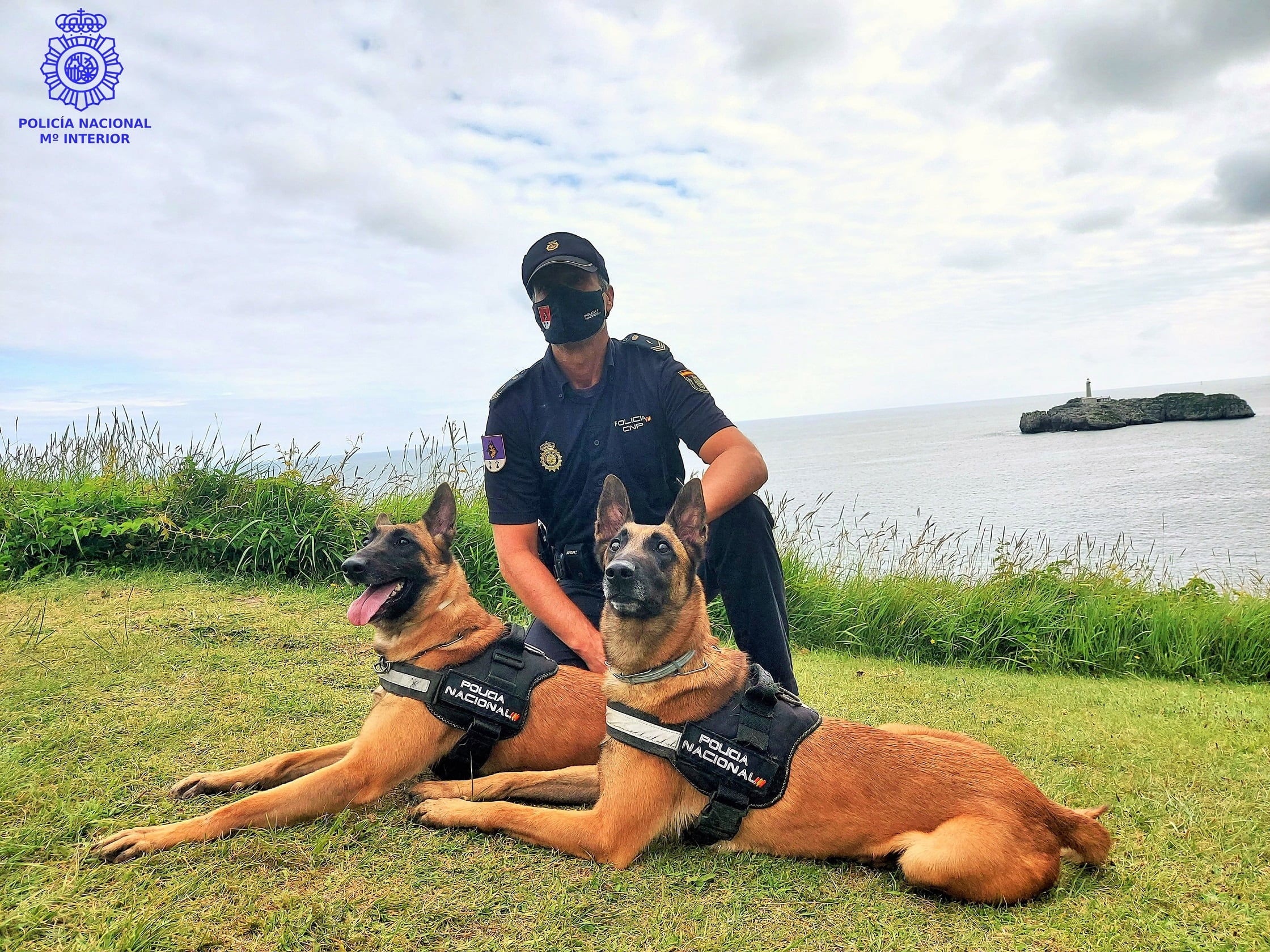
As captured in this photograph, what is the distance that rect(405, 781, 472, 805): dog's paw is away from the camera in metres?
2.88

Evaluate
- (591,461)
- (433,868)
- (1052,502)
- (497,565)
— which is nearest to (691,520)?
(591,461)

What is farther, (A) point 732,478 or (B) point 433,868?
(A) point 732,478

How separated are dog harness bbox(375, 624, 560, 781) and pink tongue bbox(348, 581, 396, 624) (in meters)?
0.23

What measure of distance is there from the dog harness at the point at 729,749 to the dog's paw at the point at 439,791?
730 mm

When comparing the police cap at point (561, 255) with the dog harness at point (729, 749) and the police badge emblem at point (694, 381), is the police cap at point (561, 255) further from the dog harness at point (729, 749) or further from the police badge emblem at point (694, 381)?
the dog harness at point (729, 749)

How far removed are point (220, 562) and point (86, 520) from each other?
1173mm

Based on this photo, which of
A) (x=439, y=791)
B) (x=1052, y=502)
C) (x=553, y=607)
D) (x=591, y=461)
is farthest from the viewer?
(x=1052, y=502)

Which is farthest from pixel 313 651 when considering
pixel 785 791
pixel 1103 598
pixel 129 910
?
pixel 1103 598

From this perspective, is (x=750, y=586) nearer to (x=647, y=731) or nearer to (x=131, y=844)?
(x=647, y=731)

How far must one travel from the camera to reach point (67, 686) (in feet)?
12.4

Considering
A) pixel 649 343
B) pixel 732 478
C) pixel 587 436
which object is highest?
pixel 649 343

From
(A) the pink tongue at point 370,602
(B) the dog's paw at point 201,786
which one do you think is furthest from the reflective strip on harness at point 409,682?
(B) the dog's paw at point 201,786

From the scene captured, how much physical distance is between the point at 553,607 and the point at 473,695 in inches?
32.3

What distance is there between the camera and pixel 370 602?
126 inches
